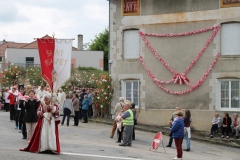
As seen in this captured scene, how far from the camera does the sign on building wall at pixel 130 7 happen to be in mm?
27453

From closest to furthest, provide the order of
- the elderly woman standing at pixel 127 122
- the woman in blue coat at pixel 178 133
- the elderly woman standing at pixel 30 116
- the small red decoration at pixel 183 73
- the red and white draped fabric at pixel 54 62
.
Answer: the red and white draped fabric at pixel 54 62
the woman in blue coat at pixel 178 133
the elderly woman standing at pixel 30 116
the elderly woman standing at pixel 127 122
the small red decoration at pixel 183 73

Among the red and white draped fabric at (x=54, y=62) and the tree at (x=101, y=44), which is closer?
the red and white draped fabric at (x=54, y=62)

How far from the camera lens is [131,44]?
27.8m

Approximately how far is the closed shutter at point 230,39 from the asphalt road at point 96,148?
5.25m

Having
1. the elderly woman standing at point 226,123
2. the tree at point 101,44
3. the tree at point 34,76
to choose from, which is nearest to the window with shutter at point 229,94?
the elderly woman standing at point 226,123

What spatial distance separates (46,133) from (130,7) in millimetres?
14787

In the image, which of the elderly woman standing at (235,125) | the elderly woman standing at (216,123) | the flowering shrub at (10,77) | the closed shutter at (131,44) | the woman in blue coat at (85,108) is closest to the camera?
the elderly woman standing at (235,125)

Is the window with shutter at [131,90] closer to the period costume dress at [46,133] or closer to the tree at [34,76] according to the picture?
the period costume dress at [46,133]

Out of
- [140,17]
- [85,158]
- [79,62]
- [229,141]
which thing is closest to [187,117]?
[229,141]

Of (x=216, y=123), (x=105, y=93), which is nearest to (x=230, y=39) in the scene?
(x=216, y=123)

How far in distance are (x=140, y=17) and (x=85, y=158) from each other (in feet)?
47.8

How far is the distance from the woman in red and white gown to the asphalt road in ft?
1.06

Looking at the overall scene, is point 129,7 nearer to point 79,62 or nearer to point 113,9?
point 113,9

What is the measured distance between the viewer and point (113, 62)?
28.4 metres
